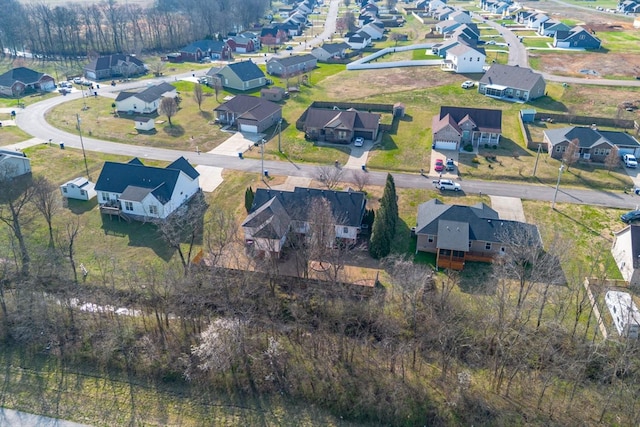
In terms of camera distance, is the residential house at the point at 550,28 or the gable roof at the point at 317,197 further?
the residential house at the point at 550,28

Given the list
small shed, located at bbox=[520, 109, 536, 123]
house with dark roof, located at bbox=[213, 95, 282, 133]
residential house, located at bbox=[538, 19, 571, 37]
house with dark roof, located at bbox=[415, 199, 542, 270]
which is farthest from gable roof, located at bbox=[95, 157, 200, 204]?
residential house, located at bbox=[538, 19, 571, 37]

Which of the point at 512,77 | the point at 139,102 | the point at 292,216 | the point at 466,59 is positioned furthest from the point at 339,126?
the point at 466,59

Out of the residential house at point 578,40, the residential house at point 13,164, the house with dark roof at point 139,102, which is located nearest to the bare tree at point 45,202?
the residential house at point 13,164

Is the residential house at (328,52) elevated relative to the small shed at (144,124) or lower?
elevated

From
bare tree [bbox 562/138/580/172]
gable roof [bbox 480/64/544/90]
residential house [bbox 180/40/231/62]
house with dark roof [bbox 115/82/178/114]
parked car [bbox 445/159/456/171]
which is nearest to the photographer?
bare tree [bbox 562/138/580/172]

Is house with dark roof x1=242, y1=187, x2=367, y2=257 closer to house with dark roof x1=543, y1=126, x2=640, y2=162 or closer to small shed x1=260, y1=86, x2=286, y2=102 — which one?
house with dark roof x1=543, y1=126, x2=640, y2=162

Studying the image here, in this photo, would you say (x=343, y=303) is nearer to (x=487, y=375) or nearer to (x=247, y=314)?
(x=247, y=314)

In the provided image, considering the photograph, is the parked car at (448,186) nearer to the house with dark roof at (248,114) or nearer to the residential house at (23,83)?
the house with dark roof at (248,114)

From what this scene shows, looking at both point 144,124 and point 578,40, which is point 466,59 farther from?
point 144,124
